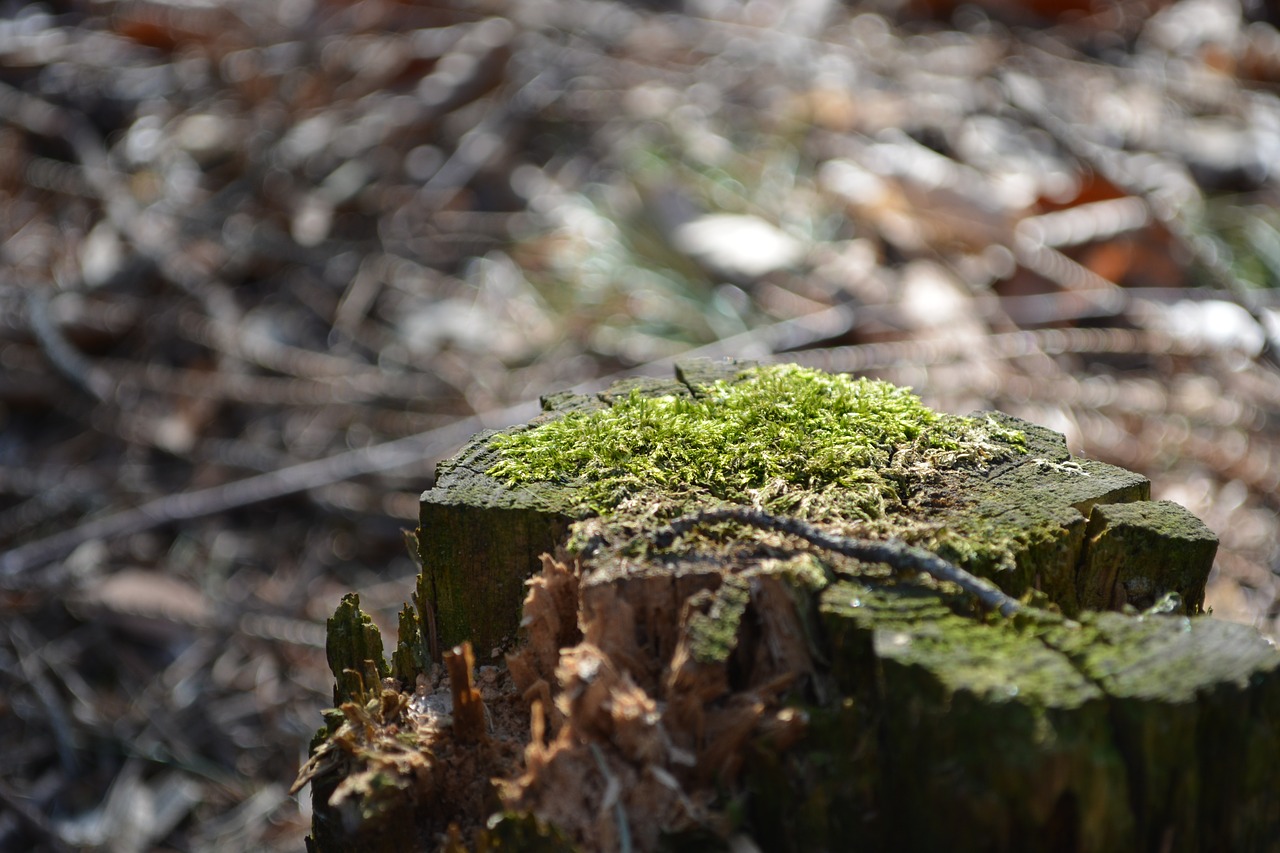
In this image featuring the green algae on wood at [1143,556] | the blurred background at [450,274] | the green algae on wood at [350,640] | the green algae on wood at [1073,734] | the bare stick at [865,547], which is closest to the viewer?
the green algae on wood at [1073,734]

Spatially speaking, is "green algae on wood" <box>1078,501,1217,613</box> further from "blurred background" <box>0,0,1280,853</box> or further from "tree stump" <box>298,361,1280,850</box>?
"blurred background" <box>0,0,1280,853</box>

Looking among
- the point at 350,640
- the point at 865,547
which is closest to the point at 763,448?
the point at 865,547

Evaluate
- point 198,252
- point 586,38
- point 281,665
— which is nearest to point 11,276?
point 198,252

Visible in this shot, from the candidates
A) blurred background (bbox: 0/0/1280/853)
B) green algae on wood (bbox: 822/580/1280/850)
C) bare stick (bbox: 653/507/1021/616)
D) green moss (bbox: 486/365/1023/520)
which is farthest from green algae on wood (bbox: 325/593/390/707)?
blurred background (bbox: 0/0/1280/853)

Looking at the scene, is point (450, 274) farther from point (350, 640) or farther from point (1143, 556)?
point (1143, 556)

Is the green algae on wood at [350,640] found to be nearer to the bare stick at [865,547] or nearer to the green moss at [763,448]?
the green moss at [763,448]

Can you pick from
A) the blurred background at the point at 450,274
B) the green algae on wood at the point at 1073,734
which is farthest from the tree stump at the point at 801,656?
the blurred background at the point at 450,274

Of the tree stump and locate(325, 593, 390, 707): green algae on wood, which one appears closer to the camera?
the tree stump

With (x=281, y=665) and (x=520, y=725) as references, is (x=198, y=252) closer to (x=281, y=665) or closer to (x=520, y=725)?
(x=281, y=665)
